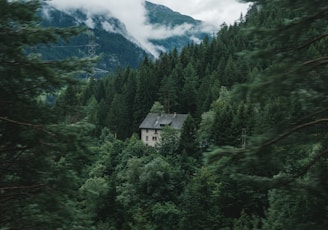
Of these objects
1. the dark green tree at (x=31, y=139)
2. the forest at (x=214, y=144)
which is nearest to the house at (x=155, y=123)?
the forest at (x=214, y=144)

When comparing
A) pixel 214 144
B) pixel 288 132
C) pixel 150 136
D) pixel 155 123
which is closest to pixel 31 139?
pixel 214 144

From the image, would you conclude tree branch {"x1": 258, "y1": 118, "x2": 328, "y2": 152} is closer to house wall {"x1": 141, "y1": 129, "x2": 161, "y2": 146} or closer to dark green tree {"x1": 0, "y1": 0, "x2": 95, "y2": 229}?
dark green tree {"x1": 0, "y1": 0, "x2": 95, "y2": 229}

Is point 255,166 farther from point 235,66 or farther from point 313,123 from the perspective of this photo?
point 235,66

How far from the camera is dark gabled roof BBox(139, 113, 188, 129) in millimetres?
71812

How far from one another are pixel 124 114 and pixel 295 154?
68.8 meters

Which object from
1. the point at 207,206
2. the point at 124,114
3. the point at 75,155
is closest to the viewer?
the point at 75,155

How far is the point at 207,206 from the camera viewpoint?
42.2 m

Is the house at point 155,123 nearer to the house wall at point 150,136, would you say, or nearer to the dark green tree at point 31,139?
the house wall at point 150,136

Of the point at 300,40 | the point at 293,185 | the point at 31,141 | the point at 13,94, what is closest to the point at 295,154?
the point at 293,185

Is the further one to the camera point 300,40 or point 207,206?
point 207,206

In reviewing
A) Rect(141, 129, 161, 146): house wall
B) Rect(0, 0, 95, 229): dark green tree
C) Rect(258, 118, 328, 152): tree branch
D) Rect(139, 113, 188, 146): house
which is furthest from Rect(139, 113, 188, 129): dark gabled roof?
Rect(258, 118, 328, 152): tree branch

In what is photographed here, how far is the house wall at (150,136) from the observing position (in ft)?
237

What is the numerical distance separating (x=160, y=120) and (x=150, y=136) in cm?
305

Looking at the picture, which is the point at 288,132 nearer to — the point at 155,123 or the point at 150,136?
the point at 155,123
